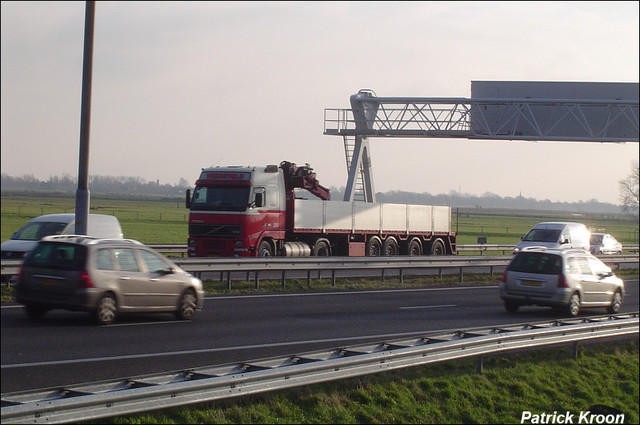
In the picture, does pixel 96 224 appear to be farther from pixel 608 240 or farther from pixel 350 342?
pixel 608 240

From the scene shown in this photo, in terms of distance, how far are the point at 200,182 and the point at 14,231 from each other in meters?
8.39

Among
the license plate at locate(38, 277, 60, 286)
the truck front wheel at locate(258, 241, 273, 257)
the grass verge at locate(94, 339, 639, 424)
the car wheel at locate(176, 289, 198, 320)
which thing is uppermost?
the truck front wheel at locate(258, 241, 273, 257)

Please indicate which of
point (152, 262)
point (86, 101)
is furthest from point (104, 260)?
point (86, 101)

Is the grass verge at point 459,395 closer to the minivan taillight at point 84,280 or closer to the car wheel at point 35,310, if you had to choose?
the minivan taillight at point 84,280

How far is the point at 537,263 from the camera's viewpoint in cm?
2005

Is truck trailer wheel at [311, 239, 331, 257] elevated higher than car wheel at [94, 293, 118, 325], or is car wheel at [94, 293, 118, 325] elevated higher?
truck trailer wheel at [311, 239, 331, 257]

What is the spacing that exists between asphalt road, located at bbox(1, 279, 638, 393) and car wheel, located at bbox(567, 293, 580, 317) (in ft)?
2.66

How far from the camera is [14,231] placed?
19.7 metres

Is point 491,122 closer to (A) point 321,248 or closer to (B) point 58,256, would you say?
(A) point 321,248

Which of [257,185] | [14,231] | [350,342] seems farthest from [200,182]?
[350,342]

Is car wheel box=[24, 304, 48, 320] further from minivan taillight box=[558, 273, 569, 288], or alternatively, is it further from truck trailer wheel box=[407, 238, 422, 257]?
truck trailer wheel box=[407, 238, 422, 257]

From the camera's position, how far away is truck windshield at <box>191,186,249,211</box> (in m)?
26.8

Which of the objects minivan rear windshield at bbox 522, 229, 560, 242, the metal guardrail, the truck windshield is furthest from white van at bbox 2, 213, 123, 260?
minivan rear windshield at bbox 522, 229, 560, 242

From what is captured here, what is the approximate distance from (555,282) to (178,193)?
1174 centimetres
